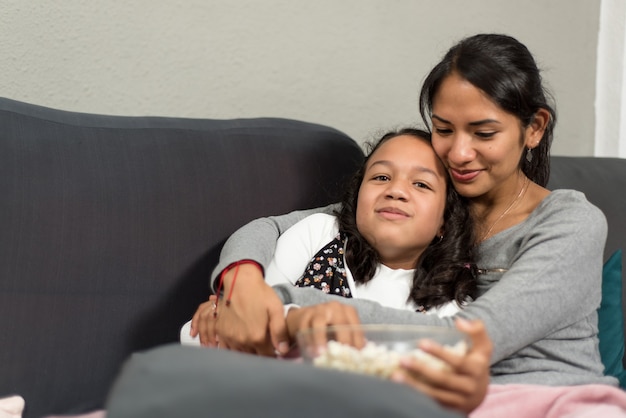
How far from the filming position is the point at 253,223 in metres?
1.63

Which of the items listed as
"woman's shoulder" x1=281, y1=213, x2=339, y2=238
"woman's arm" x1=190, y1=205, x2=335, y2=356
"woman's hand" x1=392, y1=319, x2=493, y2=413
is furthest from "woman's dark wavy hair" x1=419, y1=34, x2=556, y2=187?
"woman's hand" x1=392, y1=319, x2=493, y2=413

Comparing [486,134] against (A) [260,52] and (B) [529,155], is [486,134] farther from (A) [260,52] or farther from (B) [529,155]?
(A) [260,52]

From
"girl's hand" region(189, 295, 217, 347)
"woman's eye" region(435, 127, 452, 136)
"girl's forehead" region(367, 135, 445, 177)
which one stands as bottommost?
"girl's hand" region(189, 295, 217, 347)

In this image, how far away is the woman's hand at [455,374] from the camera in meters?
0.92

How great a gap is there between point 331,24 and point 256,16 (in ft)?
0.76

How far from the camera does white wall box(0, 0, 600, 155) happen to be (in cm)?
193

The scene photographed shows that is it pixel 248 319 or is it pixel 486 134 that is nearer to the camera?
pixel 248 319

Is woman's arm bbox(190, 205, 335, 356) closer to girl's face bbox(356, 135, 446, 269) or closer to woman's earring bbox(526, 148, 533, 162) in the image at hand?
girl's face bbox(356, 135, 446, 269)

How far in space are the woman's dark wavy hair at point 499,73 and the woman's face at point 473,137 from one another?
15 millimetres

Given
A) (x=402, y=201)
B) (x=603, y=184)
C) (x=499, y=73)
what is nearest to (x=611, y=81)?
(x=603, y=184)

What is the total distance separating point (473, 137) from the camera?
1.56 meters

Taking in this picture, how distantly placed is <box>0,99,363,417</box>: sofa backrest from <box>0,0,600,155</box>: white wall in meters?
0.34

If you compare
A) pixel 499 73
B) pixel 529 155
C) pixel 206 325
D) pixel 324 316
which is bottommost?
pixel 206 325

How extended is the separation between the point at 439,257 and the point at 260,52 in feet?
2.81
